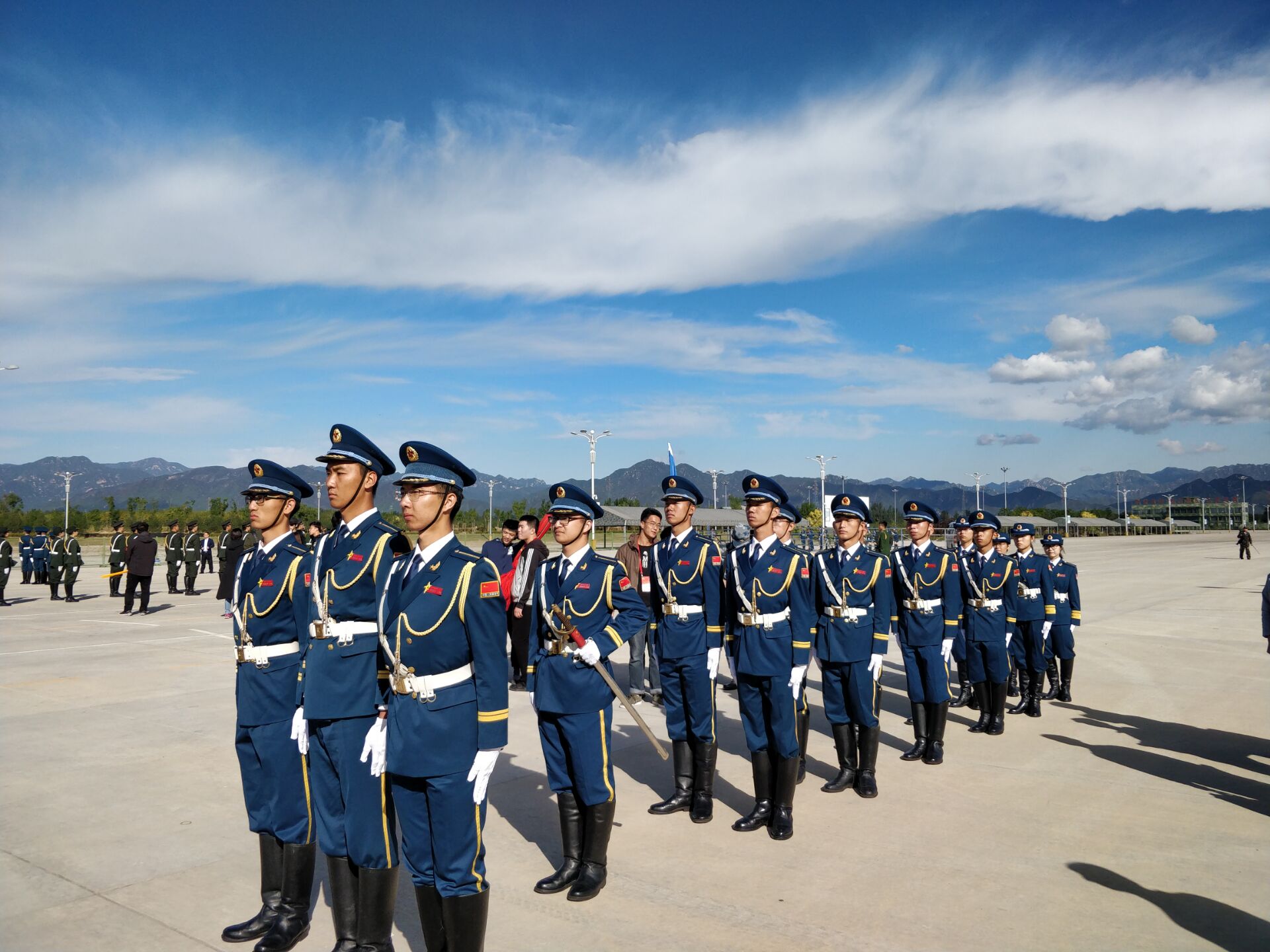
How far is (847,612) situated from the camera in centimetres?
697

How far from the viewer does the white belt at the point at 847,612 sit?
22.9ft

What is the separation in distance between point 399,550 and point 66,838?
338 cm

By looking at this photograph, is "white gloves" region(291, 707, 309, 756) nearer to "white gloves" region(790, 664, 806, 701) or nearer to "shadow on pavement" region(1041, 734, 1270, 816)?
"white gloves" region(790, 664, 806, 701)

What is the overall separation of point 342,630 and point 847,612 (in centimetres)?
426

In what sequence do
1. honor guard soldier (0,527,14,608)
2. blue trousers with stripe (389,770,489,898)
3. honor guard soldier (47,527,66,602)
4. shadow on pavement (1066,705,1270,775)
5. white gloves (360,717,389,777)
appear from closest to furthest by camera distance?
blue trousers with stripe (389,770,489,898), white gloves (360,717,389,777), shadow on pavement (1066,705,1270,775), honor guard soldier (0,527,14,608), honor guard soldier (47,527,66,602)

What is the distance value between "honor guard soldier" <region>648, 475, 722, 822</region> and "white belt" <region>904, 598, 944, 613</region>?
224 centimetres

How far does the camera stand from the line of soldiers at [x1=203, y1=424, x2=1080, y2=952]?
3799mm

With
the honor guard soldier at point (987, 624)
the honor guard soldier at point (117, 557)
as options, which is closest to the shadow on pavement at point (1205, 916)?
the honor guard soldier at point (987, 624)

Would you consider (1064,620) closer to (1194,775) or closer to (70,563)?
(1194,775)

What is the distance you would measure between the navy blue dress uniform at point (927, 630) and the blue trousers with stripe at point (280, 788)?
5.30 m

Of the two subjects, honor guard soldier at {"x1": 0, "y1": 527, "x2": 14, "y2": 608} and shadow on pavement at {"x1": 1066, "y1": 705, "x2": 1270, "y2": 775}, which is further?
honor guard soldier at {"x1": 0, "y1": 527, "x2": 14, "y2": 608}

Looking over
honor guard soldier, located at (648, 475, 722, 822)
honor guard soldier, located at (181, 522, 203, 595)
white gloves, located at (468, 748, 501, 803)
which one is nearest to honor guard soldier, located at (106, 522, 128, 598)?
honor guard soldier, located at (181, 522, 203, 595)

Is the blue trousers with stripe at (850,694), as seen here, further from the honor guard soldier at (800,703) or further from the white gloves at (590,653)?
the white gloves at (590,653)

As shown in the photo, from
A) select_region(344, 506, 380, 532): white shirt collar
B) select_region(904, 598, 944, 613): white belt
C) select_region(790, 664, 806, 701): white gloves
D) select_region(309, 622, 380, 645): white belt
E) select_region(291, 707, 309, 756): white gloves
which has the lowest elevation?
select_region(790, 664, 806, 701): white gloves
